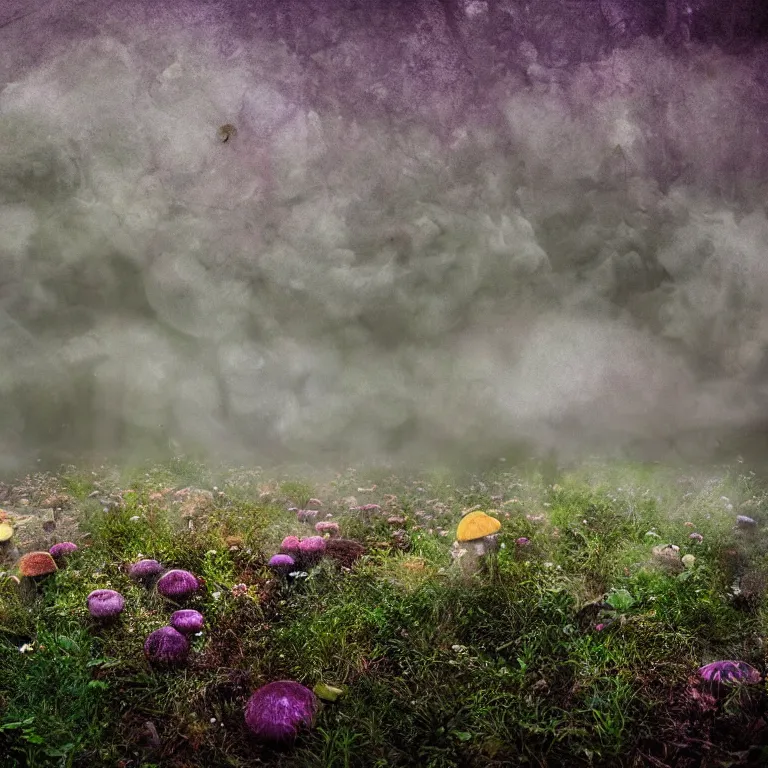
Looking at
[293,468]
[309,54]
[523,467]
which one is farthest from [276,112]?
[523,467]

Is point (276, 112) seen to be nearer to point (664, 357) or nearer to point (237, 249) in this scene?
point (237, 249)

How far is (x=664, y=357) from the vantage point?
5.71 metres

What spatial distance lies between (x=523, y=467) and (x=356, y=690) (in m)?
3.35

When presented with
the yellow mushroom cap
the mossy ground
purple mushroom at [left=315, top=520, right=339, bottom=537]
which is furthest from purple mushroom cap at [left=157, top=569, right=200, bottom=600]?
the yellow mushroom cap

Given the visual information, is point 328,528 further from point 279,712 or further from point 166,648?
point 279,712

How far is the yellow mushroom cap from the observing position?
3.74m

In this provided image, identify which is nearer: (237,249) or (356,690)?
(356,690)

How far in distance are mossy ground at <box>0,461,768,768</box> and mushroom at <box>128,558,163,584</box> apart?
0.24 ft

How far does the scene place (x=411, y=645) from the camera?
2926 mm

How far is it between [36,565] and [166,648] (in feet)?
4.46

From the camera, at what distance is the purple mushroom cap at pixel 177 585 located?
3186 millimetres

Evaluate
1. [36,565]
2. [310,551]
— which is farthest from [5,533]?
[310,551]

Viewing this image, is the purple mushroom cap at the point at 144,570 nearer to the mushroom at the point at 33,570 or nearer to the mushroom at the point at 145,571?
the mushroom at the point at 145,571

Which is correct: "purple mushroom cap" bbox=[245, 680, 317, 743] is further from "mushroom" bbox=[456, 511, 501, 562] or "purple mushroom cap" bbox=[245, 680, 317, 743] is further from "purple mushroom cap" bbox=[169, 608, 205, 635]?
"mushroom" bbox=[456, 511, 501, 562]
